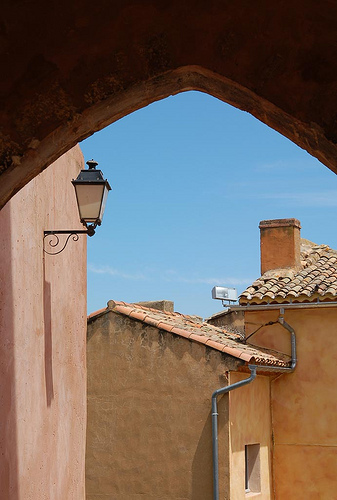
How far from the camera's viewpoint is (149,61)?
9.08 feet

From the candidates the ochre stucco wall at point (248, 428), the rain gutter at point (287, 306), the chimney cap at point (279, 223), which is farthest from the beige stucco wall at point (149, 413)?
the chimney cap at point (279, 223)

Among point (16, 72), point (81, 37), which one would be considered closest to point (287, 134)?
point (81, 37)

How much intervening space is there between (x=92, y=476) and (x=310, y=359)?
447 centimetres

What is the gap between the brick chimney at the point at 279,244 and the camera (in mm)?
14797

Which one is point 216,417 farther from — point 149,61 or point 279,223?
point 149,61

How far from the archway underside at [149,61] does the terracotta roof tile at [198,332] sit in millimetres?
8888

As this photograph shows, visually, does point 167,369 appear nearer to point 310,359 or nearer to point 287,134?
point 310,359

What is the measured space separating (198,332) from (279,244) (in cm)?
352

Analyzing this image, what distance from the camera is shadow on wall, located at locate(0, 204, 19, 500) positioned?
422 centimetres

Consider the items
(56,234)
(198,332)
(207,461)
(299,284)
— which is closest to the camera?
(56,234)

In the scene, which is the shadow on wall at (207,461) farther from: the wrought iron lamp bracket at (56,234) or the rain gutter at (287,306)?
the wrought iron lamp bracket at (56,234)

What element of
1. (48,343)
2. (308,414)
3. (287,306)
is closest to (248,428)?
(308,414)

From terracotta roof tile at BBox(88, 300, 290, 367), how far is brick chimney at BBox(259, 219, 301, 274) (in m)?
1.82

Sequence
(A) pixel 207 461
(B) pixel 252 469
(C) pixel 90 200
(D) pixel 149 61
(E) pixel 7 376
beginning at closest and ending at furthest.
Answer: (D) pixel 149 61 < (E) pixel 7 376 < (C) pixel 90 200 < (A) pixel 207 461 < (B) pixel 252 469
